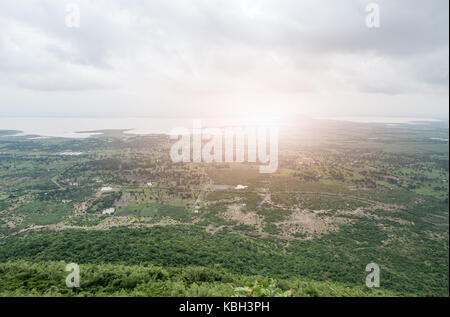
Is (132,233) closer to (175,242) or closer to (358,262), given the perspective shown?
(175,242)

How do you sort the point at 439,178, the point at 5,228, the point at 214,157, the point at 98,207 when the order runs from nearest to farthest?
the point at 5,228 < the point at 98,207 < the point at 439,178 < the point at 214,157

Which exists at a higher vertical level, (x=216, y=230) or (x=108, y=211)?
(x=108, y=211)

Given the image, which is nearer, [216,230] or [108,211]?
[216,230]

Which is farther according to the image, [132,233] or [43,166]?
[43,166]

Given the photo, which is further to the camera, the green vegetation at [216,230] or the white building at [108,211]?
the white building at [108,211]

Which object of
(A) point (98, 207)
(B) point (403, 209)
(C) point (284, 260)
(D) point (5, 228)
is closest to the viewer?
(C) point (284, 260)

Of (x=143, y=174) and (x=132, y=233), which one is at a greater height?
(x=143, y=174)

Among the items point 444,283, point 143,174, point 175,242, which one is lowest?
point 444,283

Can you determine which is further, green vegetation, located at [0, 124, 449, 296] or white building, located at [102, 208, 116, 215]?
white building, located at [102, 208, 116, 215]
